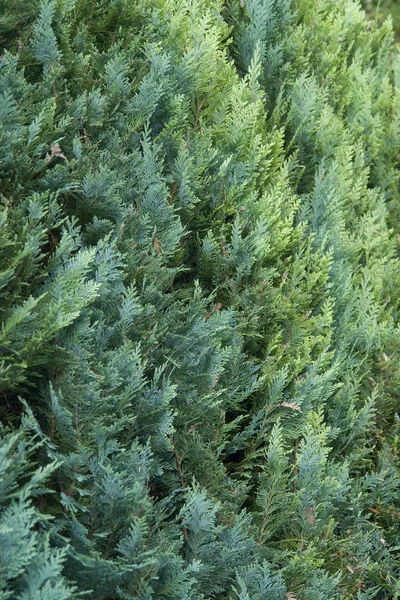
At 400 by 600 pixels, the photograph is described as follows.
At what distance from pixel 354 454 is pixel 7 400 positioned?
5.54 feet

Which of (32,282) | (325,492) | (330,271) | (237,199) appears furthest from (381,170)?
(32,282)

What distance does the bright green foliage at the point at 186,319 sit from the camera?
7.39 feet

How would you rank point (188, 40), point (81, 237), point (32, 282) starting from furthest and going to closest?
point (188, 40)
point (81, 237)
point (32, 282)

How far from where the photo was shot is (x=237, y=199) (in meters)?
3.21

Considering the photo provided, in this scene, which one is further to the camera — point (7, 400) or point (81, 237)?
point (81, 237)

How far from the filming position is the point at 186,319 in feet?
9.16

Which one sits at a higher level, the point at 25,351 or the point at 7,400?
the point at 25,351

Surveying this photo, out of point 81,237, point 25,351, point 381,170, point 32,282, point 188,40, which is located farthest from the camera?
point 381,170

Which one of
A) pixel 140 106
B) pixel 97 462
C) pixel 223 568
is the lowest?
pixel 223 568

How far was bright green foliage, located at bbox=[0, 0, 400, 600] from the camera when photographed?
2252mm

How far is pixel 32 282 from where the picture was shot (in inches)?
95.0

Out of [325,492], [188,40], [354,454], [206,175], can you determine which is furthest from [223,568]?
[188,40]

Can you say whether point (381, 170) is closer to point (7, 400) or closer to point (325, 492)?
point (325, 492)

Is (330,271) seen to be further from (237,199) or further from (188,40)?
(188,40)
